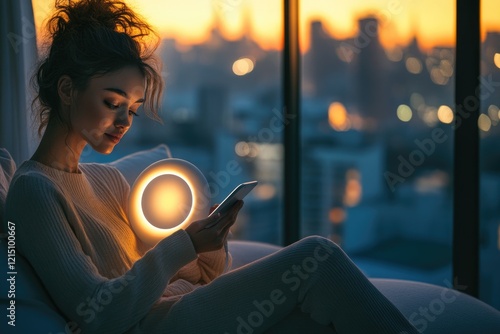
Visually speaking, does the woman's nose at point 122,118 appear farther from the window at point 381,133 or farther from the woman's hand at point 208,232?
the window at point 381,133

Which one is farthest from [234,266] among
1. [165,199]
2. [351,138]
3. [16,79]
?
[351,138]

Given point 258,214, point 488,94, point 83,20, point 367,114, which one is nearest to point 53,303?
point 83,20

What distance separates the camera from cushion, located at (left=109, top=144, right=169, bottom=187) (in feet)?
6.64

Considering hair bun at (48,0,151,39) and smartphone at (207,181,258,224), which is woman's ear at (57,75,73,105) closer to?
hair bun at (48,0,151,39)

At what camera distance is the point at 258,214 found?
407 cm

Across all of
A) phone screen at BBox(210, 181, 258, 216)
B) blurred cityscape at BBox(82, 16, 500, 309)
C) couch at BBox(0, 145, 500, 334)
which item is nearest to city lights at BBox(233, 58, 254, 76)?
blurred cityscape at BBox(82, 16, 500, 309)

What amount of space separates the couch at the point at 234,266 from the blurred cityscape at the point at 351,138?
428mm

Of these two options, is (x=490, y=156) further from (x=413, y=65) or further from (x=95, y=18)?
(x=95, y=18)

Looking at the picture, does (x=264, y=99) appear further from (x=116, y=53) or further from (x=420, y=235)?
(x=116, y=53)

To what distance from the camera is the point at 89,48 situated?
1.62m

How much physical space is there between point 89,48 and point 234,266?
86 cm

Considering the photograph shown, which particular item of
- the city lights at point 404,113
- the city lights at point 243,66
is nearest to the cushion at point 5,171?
the city lights at point 243,66

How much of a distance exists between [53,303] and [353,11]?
2.28m

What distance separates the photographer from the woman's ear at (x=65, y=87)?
162 cm
